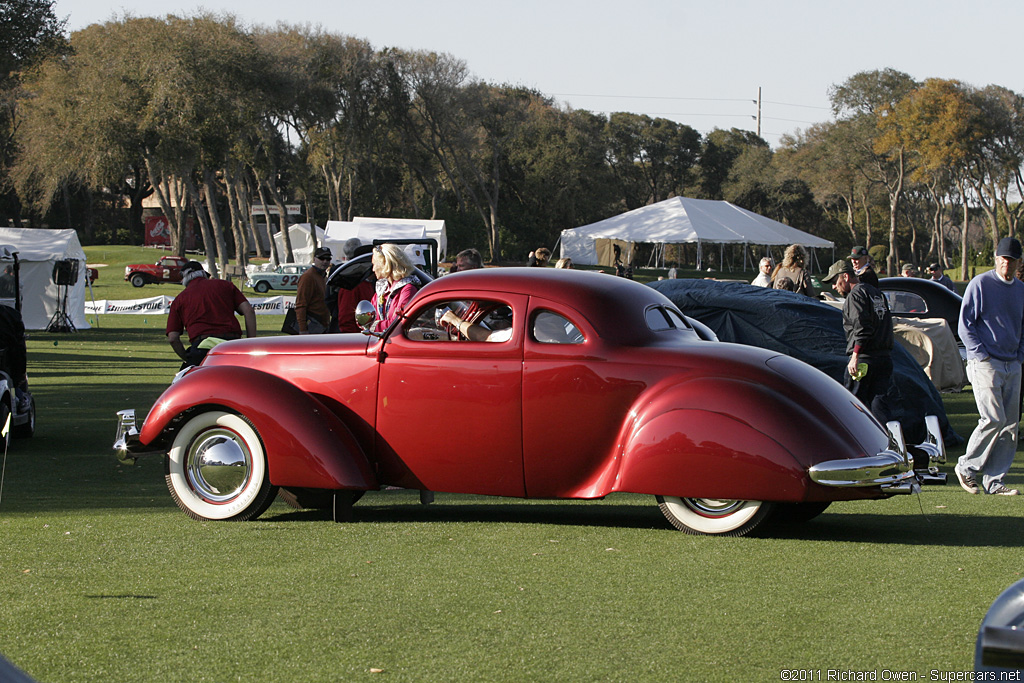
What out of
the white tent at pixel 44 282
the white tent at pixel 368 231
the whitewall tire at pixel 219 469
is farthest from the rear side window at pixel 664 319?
the white tent at pixel 368 231

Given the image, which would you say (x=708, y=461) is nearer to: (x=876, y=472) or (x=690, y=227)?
(x=876, y=472)

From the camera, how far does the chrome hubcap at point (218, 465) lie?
23.4 feet

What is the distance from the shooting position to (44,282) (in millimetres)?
29938

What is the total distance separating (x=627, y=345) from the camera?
21.5 feet

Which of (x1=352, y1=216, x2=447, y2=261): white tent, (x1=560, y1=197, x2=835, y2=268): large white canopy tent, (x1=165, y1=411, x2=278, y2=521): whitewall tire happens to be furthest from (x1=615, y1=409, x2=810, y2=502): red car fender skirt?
(x1=560, y1=197, x2=835, y2=268): large white canopy tent

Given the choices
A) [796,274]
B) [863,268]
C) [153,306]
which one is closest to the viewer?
[863,268]

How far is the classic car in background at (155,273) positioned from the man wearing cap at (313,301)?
42846 millimetres

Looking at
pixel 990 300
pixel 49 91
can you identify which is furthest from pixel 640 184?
pixel 990 300

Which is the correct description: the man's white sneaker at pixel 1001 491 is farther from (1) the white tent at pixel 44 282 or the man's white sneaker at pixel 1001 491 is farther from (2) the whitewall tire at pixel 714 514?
(1) the white tent at pixel 44 282

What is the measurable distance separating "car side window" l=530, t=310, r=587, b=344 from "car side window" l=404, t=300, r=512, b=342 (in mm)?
235

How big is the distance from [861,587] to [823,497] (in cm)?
75

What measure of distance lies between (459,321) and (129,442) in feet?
8.46

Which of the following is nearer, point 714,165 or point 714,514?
point 714,514

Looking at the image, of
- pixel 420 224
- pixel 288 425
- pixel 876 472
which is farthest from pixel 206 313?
pixel 420 224
